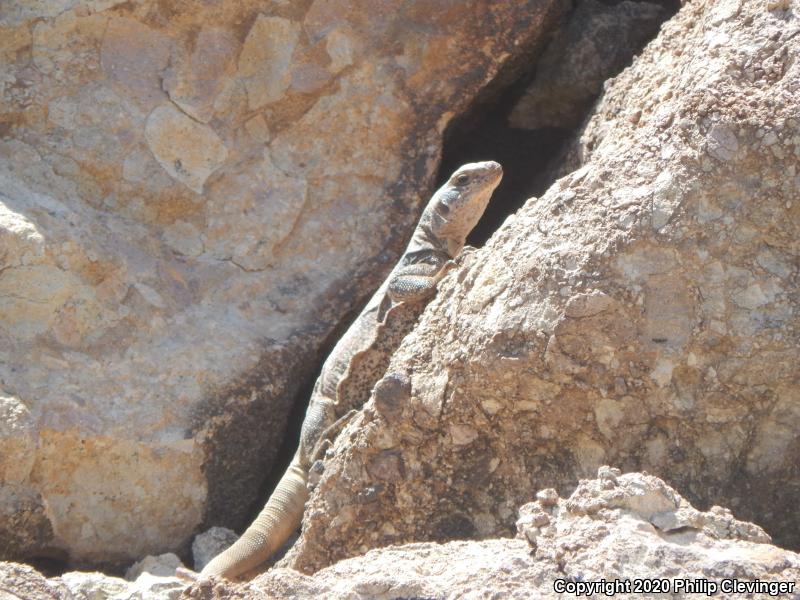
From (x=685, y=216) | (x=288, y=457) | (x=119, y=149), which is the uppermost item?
(x=119, y=149)

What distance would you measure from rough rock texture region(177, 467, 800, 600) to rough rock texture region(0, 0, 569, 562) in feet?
7.19

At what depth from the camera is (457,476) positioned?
13.0ft

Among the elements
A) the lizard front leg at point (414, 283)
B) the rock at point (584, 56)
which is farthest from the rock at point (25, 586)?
the rock at point (584, 56)

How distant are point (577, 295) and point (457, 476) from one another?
766 millimetres

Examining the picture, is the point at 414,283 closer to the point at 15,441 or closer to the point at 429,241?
the point at 429,241

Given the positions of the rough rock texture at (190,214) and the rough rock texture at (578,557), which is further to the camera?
the rough rock texture at (190,214)

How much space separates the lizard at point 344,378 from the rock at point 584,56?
3.52ft

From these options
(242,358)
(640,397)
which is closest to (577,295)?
(640,397)

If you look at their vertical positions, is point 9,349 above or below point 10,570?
above

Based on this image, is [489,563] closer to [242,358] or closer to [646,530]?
[646,530]

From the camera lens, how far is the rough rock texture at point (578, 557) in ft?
8.87

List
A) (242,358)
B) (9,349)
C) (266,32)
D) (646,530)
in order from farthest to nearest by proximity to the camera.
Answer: (266,32), (242,358), (9,349), (646,530)

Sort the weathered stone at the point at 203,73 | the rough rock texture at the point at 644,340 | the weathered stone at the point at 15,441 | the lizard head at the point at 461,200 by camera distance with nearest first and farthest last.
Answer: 1. the rough rock texture at the point at 644,340
2. the weathered stone at the point at 15,441
3. the lizard head at the point at 461,200
4. the weathered stone at the point at 203,73

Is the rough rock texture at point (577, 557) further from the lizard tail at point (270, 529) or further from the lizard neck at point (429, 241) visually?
the lizard neck at point (429, 241)
